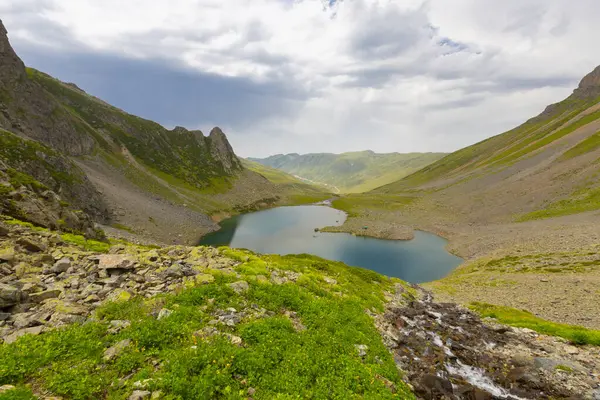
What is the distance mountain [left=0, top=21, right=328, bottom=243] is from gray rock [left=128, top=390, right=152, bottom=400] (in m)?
31.5

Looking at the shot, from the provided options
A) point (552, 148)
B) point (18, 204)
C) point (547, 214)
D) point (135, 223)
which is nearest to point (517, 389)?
point (18, 204)

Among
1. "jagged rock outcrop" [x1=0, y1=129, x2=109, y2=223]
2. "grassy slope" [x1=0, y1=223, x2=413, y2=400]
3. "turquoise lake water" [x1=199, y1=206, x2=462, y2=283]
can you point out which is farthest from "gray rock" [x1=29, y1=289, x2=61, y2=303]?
"turquoise lake water" [x1=199, y1=206, x2=462, y2=283]

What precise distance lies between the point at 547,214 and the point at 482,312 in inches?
3332

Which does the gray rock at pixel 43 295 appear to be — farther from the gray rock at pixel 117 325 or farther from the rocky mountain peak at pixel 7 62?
the rocky mountain peak at pixel 7 62

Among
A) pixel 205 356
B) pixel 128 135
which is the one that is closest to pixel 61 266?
pixel 205 356

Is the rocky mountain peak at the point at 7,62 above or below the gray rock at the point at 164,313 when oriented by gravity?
above

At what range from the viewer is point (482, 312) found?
94.8 feet

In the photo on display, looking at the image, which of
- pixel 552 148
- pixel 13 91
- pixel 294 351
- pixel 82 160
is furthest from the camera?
pixel 552 148

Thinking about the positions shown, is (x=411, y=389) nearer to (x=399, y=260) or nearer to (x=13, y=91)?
(x=399, y=260)

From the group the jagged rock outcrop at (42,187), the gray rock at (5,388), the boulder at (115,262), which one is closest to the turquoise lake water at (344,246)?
the jagged rock outcrop at (42,187)

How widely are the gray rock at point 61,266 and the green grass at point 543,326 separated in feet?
115

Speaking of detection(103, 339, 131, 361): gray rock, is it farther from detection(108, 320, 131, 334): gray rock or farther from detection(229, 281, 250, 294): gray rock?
detection(229, 281, 250, 294): gray rock

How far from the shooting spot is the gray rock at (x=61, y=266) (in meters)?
16.1

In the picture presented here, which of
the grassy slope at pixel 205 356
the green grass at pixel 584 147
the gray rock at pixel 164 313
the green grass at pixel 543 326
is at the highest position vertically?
the green grass at pixel 584 147
